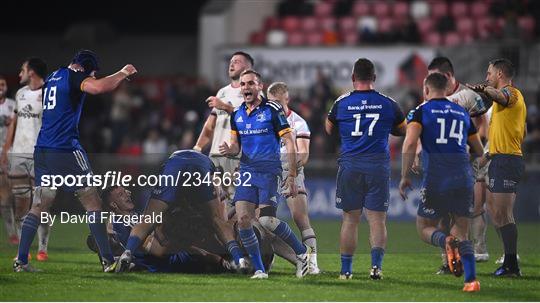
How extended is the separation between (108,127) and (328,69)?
5.15m

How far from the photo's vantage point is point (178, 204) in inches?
474

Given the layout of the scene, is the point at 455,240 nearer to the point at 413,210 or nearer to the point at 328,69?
the point at 413,210

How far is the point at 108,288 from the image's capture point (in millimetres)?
10695

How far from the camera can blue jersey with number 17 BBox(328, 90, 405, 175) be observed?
11.4 meters

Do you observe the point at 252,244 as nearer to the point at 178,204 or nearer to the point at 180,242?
the point at 180,242

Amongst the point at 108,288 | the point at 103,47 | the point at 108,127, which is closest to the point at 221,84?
the point at 108,127

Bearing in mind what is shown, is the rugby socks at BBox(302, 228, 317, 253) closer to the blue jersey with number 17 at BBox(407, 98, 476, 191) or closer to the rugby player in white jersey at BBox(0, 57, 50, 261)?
the blue jersey with number 17 at BBox(407, 98, 476, 191)

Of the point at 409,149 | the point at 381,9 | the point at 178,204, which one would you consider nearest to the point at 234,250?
the point at 178,204

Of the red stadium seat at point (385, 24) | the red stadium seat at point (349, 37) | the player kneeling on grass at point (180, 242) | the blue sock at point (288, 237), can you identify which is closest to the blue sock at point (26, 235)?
the player kneeling on grass at point (180, 242)

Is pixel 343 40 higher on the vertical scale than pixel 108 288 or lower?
higher

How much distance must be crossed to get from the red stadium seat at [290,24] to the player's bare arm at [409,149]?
16225mm

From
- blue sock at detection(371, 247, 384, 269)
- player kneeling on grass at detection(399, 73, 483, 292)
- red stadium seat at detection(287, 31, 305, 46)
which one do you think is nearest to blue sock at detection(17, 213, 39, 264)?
blue sock at detection(371, 247, 384, 269)

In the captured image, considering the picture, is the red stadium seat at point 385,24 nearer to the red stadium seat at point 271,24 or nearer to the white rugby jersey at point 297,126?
the red stadium seat at point 271,24

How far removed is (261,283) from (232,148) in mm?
1493
